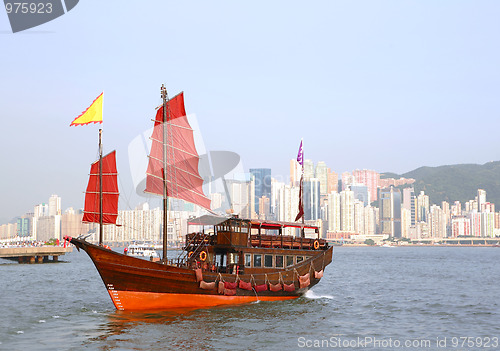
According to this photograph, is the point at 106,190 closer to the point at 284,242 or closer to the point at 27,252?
the point at 284,242

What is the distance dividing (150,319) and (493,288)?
109 ft

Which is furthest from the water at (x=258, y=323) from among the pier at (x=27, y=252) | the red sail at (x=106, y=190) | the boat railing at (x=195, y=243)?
the pier at (x=27, y=252)

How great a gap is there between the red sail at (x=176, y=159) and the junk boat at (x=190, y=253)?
0.06 m

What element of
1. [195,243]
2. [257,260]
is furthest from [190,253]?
[257,260]

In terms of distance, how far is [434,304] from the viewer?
117 ft

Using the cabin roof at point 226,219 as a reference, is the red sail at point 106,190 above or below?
above

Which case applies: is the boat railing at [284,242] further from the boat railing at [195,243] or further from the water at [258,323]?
the water at [258,323]

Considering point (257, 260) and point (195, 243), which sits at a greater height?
point (195, 243)

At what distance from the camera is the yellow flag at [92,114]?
30.1 m

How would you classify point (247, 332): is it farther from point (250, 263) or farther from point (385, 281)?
point (385, 281)

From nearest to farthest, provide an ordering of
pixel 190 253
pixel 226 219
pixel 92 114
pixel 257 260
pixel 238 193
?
pixel 92 114 < pixel 226 219 < pixel 190 253 < pixel 257 260 < pixel 238 193

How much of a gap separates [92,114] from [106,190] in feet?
15.0

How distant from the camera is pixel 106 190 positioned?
3186 centimetres

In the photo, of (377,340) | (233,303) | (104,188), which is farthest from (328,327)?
(104,188)
